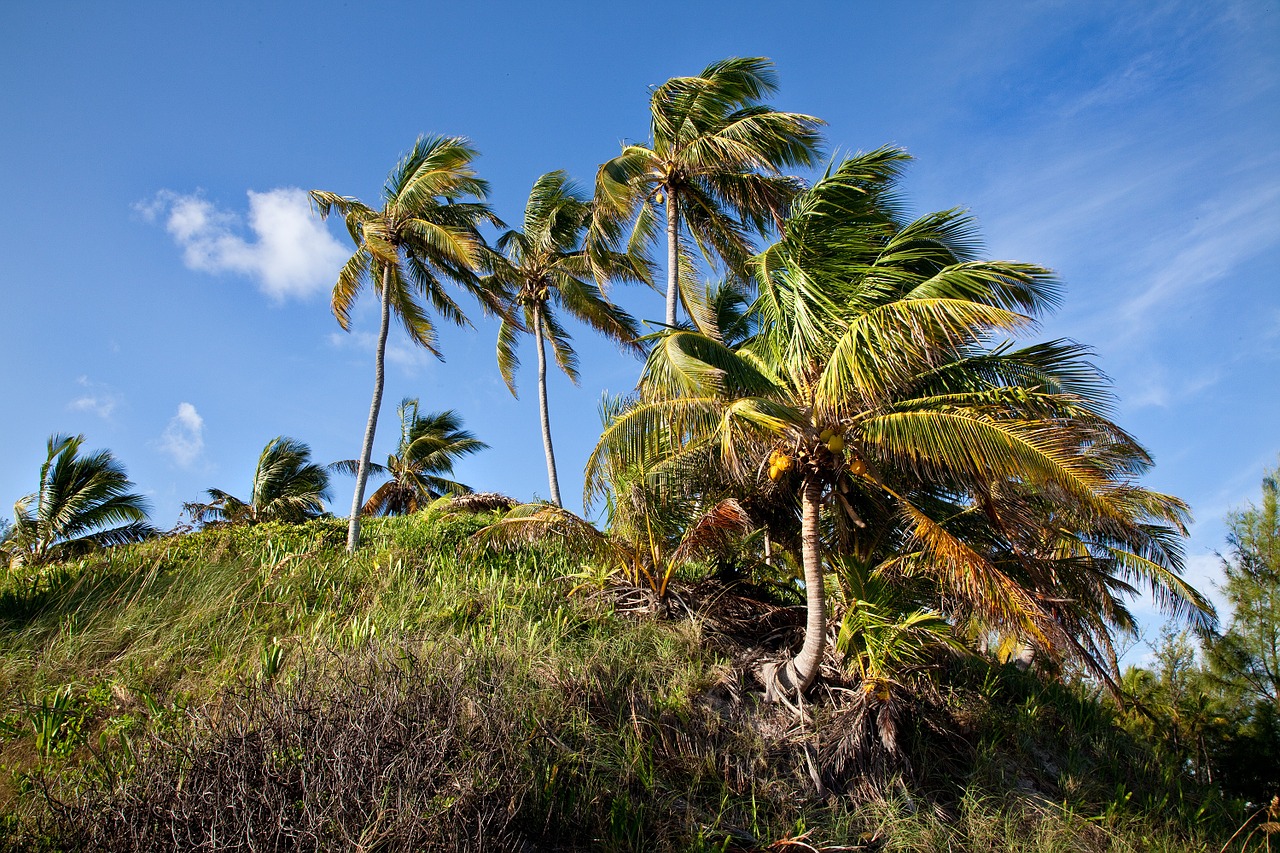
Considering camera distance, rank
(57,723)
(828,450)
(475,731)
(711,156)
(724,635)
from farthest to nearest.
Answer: (711,156), (724,635), (828,450), (57,723), (475,731)

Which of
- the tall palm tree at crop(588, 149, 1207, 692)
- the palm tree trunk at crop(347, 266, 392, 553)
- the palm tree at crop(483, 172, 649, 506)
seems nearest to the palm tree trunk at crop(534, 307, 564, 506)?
the palm tree at crop(483, 172, 649, 506)

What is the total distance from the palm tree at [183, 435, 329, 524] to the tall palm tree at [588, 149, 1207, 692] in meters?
15.7

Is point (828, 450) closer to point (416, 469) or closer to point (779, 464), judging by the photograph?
point (779, 464)

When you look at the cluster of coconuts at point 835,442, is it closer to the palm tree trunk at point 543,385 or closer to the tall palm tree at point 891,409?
the tall palm tree at point 891,409

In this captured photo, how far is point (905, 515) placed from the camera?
8117mm

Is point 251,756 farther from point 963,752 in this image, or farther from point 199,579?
point 963,752

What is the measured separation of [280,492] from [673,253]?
48.1 feet

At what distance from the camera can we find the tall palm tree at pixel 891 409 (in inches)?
261

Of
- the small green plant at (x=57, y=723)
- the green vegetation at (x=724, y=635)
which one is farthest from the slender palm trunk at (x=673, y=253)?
the small green plant at (x=57, y=723)

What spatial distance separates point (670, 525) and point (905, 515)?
9.29 ft

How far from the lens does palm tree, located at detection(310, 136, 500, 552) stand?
1380cm

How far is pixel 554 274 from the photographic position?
1861cm

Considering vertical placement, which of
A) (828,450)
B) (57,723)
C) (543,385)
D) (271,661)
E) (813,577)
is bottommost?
(57,723)

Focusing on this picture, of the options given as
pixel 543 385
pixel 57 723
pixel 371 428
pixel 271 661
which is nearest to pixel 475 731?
pixel 271 661
